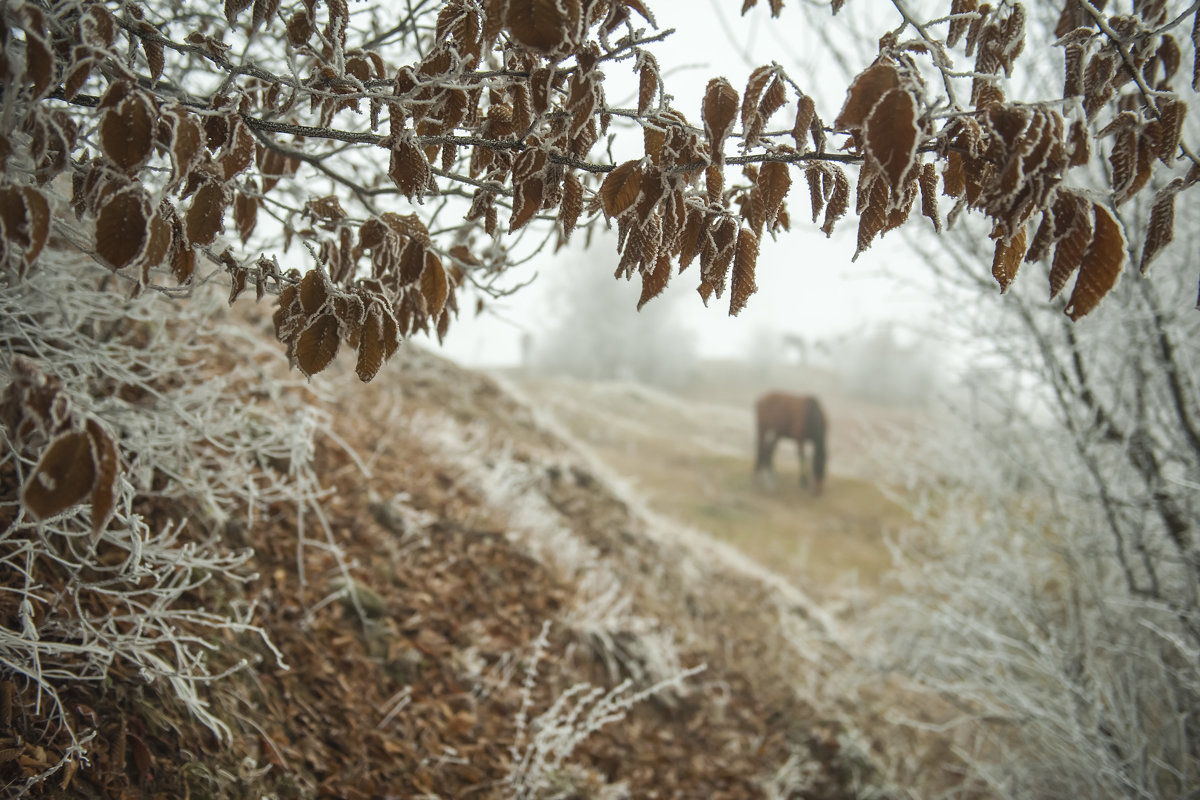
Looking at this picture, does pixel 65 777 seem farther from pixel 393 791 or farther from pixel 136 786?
pixel 393 791

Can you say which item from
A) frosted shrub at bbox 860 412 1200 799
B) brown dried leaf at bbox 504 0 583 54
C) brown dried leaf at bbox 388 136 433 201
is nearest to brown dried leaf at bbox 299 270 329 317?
brown dried leaf at bbox 388 136 433 201

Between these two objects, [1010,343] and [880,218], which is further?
[1010,343]

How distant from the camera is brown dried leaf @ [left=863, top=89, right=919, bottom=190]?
0.95 m

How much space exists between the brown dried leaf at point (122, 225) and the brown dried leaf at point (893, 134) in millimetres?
1143

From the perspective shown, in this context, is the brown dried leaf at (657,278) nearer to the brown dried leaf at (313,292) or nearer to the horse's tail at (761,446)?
the brown dried leaf at (313,292)

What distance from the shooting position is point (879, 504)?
13477mm

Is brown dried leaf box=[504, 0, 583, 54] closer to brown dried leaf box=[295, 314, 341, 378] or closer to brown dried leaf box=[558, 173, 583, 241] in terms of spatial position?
brown dried leaf box=[558, 173, 583, 241]

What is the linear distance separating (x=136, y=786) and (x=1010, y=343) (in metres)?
4.31

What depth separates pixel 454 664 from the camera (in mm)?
2979

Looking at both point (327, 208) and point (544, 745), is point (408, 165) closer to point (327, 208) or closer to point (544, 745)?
point (327, 208)

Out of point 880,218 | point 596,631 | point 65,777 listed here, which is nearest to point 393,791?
point 65,777

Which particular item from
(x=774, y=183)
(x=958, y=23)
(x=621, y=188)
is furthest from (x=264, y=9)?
(x=958, y=23)

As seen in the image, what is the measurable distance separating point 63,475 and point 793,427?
15.3 m

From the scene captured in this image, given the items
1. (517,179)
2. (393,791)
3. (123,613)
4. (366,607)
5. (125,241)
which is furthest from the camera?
(366,607)
